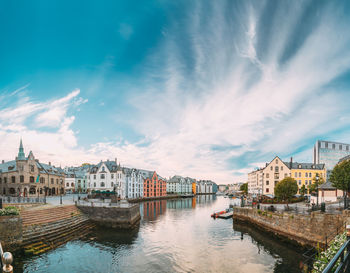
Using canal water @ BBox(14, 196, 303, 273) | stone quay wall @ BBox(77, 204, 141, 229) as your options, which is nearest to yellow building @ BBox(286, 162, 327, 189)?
canal water @ BBox(14, 196, 303, 273)

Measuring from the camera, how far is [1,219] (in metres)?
21.2

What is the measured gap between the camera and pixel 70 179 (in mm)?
103562

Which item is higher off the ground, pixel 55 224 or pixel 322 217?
pixel 322 217

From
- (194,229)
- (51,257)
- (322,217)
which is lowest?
(194,229)

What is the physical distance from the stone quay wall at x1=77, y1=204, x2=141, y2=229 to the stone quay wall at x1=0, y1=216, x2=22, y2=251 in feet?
50.4

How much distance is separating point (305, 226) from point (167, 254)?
15.9 m

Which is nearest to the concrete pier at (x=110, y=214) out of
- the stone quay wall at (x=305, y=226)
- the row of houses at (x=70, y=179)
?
the row of houses at (x=70, y=179)

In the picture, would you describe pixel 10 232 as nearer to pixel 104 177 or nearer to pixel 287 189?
pixel 287 189

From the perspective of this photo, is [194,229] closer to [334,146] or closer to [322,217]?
[322,217]

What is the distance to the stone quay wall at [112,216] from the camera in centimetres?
3484

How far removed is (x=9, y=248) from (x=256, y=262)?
23373 millimetres

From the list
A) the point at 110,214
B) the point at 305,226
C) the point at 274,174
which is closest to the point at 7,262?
the point at 305,226

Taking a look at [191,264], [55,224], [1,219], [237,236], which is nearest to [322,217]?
[237,236]

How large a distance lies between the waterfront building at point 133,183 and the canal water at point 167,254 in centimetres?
5856
